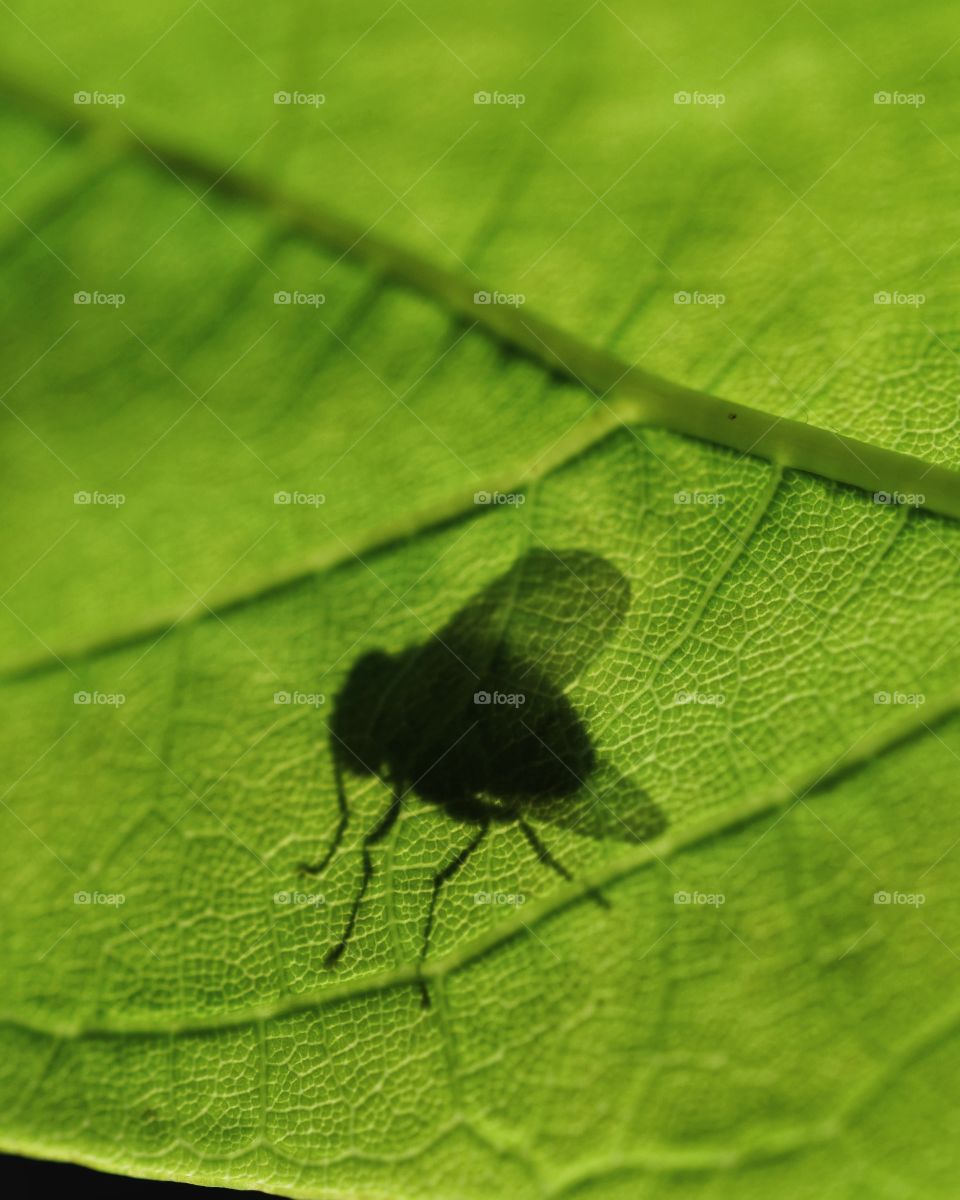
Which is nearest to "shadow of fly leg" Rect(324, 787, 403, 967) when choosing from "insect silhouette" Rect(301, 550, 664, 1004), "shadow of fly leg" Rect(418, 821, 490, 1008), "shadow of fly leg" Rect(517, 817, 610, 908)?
"insect silhouette" Rect(301, 550, 664, 1004)

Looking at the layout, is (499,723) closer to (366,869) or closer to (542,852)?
(542,852)

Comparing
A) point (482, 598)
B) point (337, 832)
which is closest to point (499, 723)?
point (482, 598)

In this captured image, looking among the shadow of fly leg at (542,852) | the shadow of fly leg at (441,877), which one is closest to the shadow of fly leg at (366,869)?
the shadow of fly leg at (441,877)

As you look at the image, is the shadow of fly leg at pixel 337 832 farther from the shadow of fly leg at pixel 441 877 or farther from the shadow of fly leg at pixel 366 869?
the shadow of fly leg at pixel 441 877

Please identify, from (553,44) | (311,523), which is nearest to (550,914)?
(311,523)

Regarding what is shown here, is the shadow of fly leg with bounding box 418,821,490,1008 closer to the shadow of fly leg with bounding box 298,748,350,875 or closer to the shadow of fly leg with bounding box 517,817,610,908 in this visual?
the shadow of fly leg with bounding box 517,817,610,908
